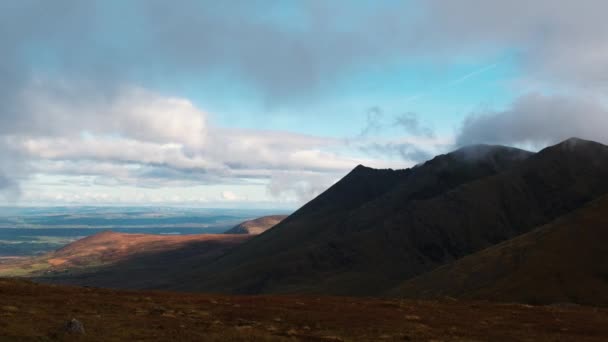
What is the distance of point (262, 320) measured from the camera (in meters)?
59.4

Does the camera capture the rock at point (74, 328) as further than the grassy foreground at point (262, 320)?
No

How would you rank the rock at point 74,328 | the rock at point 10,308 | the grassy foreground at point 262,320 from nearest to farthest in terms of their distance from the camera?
the rock at point 74,328 → the grassy foreground at point 262,320 → the rock at point 10,308

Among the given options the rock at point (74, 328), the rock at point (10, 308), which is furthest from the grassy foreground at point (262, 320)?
the rock at point (74, 328)

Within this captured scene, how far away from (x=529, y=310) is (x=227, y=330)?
54768 millimetres

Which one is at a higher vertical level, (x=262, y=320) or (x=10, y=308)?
(x=10, y=308)

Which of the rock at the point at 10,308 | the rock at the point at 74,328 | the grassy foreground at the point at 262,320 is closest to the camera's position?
the rock at the point at 74,328

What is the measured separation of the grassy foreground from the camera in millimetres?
47062

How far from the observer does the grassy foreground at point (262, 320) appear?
4706cm

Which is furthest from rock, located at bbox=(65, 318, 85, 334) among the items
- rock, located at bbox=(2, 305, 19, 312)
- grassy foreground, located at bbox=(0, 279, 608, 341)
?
rock, located at bbox=(2, 305, 19, 312)

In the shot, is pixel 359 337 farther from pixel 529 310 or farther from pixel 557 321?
pixel 529 310

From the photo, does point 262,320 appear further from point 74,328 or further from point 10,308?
point 10,308

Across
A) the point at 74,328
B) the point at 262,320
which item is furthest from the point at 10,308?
the point at 262,320

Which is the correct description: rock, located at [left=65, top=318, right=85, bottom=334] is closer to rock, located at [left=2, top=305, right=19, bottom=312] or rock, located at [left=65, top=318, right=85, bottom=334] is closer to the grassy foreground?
the grassy foreground

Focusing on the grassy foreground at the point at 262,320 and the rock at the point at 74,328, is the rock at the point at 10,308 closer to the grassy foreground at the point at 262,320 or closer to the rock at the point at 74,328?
the grassy foreground at the point at 262,320
